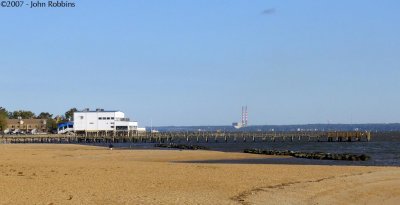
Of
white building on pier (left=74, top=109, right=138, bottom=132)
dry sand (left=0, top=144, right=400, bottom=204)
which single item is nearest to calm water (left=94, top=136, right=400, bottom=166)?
dry sand (left=0, top=144, right=400, bottom=204)

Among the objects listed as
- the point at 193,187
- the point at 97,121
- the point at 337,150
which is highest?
the point at 97,121

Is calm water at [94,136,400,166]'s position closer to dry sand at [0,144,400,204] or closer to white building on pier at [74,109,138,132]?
dry sand at [0,144,400,204]

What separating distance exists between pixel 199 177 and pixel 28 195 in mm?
11651

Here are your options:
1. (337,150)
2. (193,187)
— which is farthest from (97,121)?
(193,187)

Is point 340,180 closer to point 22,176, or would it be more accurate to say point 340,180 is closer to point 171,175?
point 171,175

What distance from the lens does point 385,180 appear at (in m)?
34.4

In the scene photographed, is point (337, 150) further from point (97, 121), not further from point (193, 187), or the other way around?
point (97, 121)

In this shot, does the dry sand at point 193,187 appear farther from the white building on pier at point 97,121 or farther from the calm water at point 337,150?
the white building on pier at point 97,121

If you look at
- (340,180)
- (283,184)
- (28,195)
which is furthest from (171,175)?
(28,195)

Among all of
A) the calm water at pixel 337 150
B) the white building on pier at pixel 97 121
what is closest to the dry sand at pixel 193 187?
the calm water at pixel 337 150

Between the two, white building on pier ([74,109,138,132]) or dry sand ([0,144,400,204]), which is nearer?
dry sand ([0,144,400,204])

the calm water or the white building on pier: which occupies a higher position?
the white building on pier

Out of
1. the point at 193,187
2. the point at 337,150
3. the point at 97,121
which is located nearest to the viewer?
the point at 193,187

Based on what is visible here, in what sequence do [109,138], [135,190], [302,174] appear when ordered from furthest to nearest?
[109,138], [302,174], [135,190]
